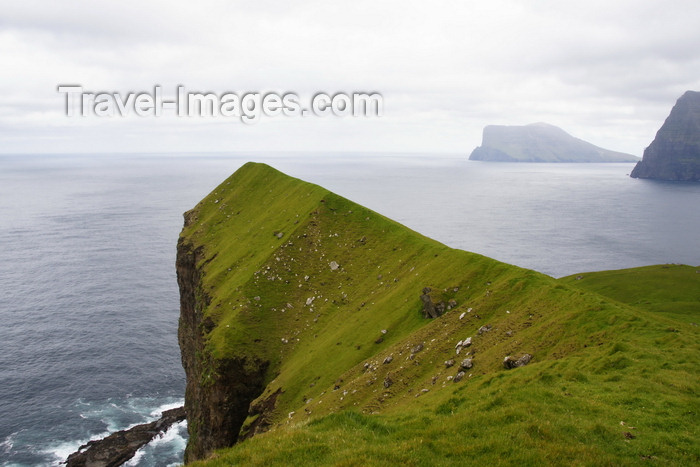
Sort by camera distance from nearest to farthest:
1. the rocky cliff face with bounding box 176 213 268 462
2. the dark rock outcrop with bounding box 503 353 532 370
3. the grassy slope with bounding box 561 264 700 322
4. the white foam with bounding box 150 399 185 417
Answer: the dark rock outcrop with bounding box 503 353 532 370, the rocky cliff face with bounding box 176 213 268 462, the white foam with bounding box 150 399 185 417, the grassy slope with bounding box 561 264 700 322

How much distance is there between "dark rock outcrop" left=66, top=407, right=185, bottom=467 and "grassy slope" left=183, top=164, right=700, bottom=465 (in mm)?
26298

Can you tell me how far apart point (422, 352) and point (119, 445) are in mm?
58117

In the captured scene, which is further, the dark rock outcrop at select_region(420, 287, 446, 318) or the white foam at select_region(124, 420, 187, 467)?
the white foam at select_region(124, 420, 187, 467)

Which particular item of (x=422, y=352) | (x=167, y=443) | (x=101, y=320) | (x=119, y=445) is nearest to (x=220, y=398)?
(x=167, y=443)

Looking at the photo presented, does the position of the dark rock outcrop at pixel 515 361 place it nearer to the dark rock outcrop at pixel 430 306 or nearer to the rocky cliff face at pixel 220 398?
the dark rock outcrop at pixel 430 306

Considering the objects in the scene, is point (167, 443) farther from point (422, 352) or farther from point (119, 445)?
point (422, 352)

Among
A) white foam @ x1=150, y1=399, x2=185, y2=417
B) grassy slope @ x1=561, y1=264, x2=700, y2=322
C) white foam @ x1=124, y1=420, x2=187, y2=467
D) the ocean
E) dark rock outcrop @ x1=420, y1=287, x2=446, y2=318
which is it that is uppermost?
dark rock outcrop @ x1=420, y1=287, x2=446, y2=318

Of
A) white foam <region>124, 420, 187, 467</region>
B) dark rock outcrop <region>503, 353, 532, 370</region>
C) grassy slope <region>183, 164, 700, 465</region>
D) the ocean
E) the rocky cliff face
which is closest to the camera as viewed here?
grassy slope <region>183, 164, 700, 465</region>

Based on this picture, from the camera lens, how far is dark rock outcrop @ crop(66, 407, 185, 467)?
2657 inches

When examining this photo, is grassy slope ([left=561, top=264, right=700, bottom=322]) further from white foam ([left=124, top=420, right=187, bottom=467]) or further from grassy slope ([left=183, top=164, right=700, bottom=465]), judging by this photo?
white foam ([left=124, top=420, right=187, bottom=467])

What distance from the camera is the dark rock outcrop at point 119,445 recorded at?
6750 centimetres

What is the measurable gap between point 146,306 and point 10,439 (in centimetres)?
5351

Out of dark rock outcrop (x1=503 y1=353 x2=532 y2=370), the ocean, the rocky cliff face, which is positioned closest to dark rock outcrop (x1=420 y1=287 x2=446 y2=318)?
dark rock outcrop (x1=503 y1=353 x2=532 y2=370)

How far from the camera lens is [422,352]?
39281mm
